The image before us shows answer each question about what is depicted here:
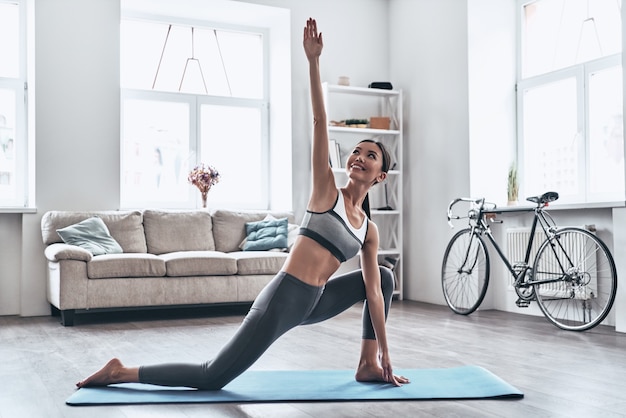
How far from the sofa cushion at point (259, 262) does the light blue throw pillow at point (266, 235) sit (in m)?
0.26

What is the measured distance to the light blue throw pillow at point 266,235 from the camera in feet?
18.6

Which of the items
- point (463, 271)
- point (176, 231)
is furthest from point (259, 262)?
point (463, 271)

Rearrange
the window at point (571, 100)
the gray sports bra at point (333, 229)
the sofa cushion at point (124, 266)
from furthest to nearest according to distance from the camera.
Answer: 1. the window at point (571, 100)
2. the sofa cushion at point (124, 266)
3. the gray sports bra at point (333, 229)

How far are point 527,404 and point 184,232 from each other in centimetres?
384

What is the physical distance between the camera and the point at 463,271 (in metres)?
5.32

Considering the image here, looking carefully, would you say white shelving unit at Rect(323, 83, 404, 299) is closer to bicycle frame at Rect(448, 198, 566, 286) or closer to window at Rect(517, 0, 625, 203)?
bicycle frame at Rect(448, 198, 566, 286)

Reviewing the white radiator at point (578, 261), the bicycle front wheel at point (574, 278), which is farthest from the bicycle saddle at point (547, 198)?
the white radiator at point (578, 261)

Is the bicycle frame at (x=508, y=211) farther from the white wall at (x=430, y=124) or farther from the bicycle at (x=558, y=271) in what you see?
the white wall at (x=430, y=124)

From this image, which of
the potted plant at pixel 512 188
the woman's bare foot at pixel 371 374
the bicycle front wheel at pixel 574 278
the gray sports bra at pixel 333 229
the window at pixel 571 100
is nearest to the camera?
the gray sports bra at pixel 333 229

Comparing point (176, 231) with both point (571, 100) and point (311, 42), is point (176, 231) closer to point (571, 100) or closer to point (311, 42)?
point (571, 100)

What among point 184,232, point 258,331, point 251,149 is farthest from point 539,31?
point 258,331

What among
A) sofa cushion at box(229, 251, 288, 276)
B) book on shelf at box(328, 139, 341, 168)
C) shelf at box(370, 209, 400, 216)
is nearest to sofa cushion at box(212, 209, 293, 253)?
sofa cushion at box(229, 251, 288, 276)

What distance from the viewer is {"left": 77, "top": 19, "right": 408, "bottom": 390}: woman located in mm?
2332

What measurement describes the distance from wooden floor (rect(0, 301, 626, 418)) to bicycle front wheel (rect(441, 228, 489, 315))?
20cm
